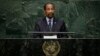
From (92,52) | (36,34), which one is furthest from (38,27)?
(92,52)

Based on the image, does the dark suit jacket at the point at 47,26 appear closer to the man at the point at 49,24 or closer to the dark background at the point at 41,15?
the man at the point at 49,24

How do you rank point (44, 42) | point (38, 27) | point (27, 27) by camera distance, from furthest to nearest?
point (27, 27) → point (38, 27) → point (44, 42)

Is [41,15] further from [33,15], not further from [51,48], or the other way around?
[51,48]

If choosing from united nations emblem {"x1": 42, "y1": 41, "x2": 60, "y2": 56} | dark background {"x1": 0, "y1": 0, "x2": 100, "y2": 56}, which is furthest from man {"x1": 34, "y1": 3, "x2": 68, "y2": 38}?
dark background {"x1": 0, "y1": 0, "x2": 100, "y2": 56}

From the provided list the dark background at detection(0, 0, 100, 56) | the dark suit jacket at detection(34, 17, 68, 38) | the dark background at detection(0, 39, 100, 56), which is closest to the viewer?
the dark background at detection(0, 39, 100, 56)

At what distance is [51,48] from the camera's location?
16.9 ft

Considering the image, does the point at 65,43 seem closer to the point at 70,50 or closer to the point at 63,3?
the point at 70,50

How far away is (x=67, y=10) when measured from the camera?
8055 millimetres

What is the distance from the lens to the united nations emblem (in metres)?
5.12

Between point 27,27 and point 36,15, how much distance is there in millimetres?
297

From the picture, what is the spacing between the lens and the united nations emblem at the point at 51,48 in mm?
5125

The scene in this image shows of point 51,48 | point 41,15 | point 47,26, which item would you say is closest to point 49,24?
point 47,26

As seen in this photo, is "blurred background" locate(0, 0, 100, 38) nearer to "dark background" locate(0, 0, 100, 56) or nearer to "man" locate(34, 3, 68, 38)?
"dark background" locate(0, 0, 100, 56)

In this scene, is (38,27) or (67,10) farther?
(67,10)
